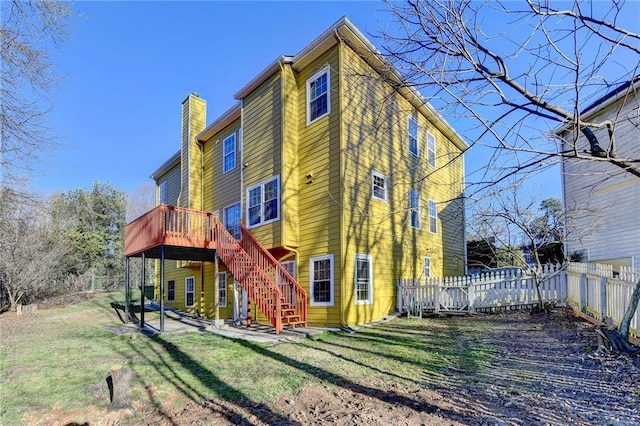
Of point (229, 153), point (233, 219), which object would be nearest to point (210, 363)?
point (233, 219)

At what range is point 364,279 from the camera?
1086 cm

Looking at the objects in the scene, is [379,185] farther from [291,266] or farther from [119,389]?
[119,389]

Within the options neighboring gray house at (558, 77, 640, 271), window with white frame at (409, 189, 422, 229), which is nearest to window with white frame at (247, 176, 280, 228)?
window with white frame at (409, 189, 422, 229)

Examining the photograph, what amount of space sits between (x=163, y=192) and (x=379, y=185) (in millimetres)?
13799

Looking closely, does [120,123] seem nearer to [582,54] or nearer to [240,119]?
[240,119]

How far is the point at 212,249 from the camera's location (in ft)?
39.4

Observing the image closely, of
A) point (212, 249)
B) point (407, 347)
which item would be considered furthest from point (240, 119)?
point (407, 347)

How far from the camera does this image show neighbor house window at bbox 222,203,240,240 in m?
14.1

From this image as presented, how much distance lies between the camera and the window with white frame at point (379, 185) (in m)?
11.6

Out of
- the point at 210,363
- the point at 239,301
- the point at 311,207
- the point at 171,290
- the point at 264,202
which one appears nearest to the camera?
the point at 210,363

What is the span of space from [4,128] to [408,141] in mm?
11980

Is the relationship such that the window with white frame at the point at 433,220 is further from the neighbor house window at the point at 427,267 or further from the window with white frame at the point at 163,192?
the window with white frame at the point at 163,192

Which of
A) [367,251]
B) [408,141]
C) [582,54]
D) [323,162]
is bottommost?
[367,251]

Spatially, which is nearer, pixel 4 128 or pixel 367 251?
pixel 4 128
